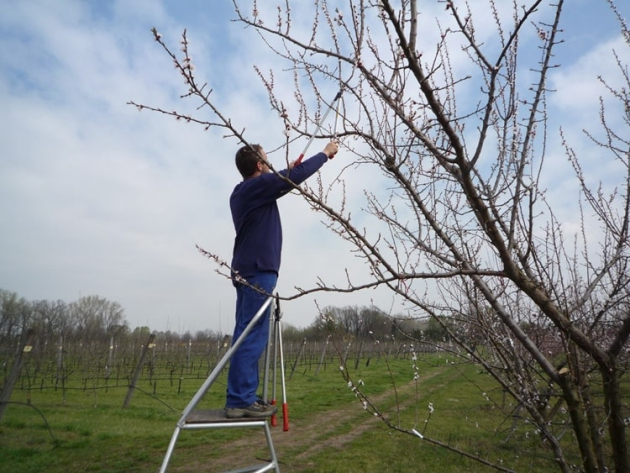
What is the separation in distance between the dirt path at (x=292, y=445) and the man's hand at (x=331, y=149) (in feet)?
14.6

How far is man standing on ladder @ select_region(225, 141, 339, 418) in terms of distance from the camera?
276 centimetres

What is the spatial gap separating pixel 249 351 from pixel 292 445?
613cm

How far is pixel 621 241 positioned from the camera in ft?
7.86

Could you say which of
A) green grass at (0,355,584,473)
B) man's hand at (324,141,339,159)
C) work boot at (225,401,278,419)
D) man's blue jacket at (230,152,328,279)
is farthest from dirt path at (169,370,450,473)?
man's hand at (324,141,339,159)

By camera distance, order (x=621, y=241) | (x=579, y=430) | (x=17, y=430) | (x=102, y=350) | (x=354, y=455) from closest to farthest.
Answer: (x=579, y=430) < (x=621, y=241) < (x=354, y=455) < (x=17, y=430) < (x=102, y=350)

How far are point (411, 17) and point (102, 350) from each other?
23641 mm

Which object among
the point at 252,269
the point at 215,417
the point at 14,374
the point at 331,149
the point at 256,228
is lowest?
the point at 14,374

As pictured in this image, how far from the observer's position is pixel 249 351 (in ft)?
9.17

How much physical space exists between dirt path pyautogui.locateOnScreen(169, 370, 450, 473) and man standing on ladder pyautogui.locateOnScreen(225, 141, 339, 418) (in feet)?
10.3

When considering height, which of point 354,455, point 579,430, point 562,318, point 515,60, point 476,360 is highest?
point 515,60

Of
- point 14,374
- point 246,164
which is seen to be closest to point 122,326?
point 14,374

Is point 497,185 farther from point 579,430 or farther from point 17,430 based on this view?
point 17,430

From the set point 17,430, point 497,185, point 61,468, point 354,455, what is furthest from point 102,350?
point 497,185

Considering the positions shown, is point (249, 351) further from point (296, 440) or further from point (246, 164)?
point (296, 440)
